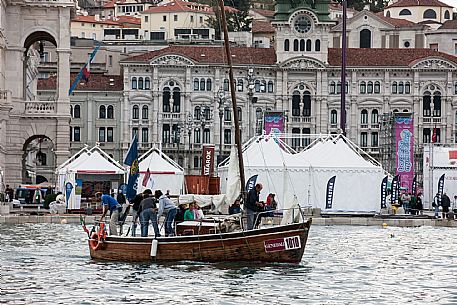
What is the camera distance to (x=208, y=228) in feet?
128

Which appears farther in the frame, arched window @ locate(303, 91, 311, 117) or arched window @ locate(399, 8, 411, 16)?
arched window @ locate(399, 8, 411, 16)

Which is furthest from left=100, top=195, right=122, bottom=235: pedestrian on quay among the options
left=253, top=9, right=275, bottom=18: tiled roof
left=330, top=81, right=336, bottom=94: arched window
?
left=253, top=9, right=275, bottom=18: tiled roof

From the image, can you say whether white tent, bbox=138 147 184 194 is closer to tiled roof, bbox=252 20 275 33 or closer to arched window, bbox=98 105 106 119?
arched window, bbox=98 105 106 119

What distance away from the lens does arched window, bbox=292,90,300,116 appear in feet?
453

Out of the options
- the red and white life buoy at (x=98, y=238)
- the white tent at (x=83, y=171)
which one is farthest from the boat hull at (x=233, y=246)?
the white tent at (x=83, y=171)

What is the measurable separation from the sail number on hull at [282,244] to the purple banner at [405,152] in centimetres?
5067

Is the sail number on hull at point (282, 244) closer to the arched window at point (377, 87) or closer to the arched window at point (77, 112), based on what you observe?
the arched window at point (377, 87)

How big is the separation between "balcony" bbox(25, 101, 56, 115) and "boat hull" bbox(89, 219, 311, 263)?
4570 centimetres

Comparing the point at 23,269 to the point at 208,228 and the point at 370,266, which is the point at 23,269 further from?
the point at 370,266

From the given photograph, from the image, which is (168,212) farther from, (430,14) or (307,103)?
(430,14)

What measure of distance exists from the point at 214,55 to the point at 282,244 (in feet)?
333

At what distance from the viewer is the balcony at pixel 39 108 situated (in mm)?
84312

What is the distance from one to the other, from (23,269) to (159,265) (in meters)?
3.25

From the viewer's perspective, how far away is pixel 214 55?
139 meters
